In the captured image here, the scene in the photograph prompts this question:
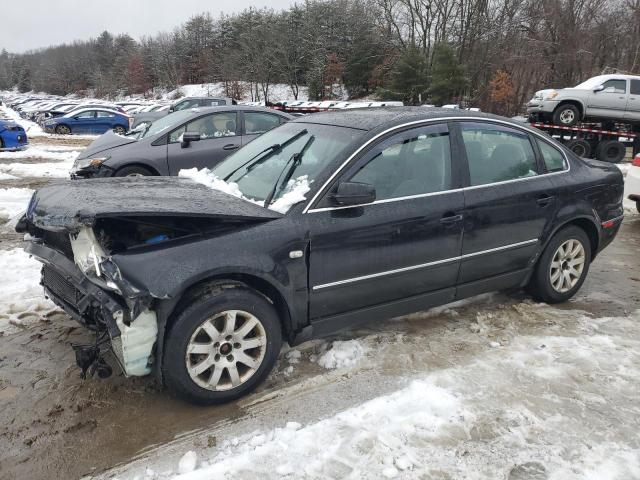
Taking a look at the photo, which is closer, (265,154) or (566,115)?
(265,154)

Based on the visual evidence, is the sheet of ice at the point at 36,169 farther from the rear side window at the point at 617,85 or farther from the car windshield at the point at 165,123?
the rear side window at the point at 617,85

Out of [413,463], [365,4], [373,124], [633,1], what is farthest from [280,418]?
[365,4]

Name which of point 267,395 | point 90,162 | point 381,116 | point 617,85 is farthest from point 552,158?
point 617,85

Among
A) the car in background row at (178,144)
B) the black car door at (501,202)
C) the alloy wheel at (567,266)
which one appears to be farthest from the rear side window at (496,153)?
the car in background row at (178,144)

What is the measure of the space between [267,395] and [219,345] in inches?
19.8

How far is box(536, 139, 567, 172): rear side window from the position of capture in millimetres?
4371

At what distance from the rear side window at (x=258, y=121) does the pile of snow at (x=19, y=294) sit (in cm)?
407

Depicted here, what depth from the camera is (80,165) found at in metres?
7.67

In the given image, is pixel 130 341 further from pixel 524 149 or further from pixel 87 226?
pixel 524 149

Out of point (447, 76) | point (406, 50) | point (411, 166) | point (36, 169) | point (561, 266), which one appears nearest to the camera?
point (411, 166)

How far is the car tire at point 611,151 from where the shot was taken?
15641 mm

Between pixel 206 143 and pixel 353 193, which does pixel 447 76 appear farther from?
pixel 353 193

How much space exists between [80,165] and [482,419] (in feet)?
23.1

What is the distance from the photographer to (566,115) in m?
15.9
